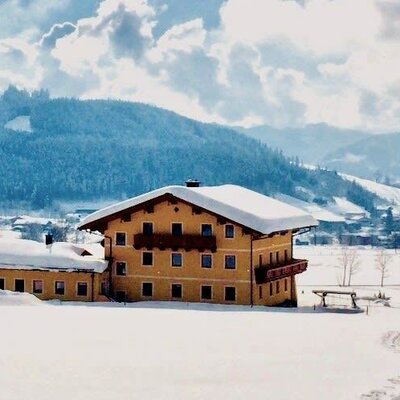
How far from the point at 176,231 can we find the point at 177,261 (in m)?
2.34

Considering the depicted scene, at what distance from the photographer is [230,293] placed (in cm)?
6412

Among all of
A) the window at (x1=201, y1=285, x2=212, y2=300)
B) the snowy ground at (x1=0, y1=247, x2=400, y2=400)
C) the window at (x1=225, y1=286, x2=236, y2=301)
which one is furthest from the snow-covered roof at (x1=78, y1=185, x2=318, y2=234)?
the snowy ground at (x1=0, y1=247, x2=400, y2=400)

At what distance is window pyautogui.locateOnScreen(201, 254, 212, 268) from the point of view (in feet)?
212

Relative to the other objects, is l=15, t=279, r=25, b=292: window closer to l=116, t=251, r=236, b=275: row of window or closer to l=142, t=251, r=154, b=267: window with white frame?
l=116, t=251, r=236, b=275: row of window

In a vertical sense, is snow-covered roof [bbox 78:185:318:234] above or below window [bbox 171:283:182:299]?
above

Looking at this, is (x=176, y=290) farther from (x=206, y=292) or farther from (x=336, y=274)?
(x=336, y=274)

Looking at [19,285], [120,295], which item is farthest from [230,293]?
[19,285]

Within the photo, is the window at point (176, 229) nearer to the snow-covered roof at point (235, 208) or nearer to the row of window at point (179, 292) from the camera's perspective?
the snow-covered roof at point (235, 208)

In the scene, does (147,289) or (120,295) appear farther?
(120,295)

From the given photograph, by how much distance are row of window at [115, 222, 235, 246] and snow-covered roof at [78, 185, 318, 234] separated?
1546mm

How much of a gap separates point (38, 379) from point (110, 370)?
9.48 ft

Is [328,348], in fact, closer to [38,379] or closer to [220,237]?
[38,379]

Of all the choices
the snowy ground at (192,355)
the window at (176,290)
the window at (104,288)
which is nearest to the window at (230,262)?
the window at (176,290)

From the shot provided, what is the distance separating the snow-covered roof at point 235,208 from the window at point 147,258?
3917mm
